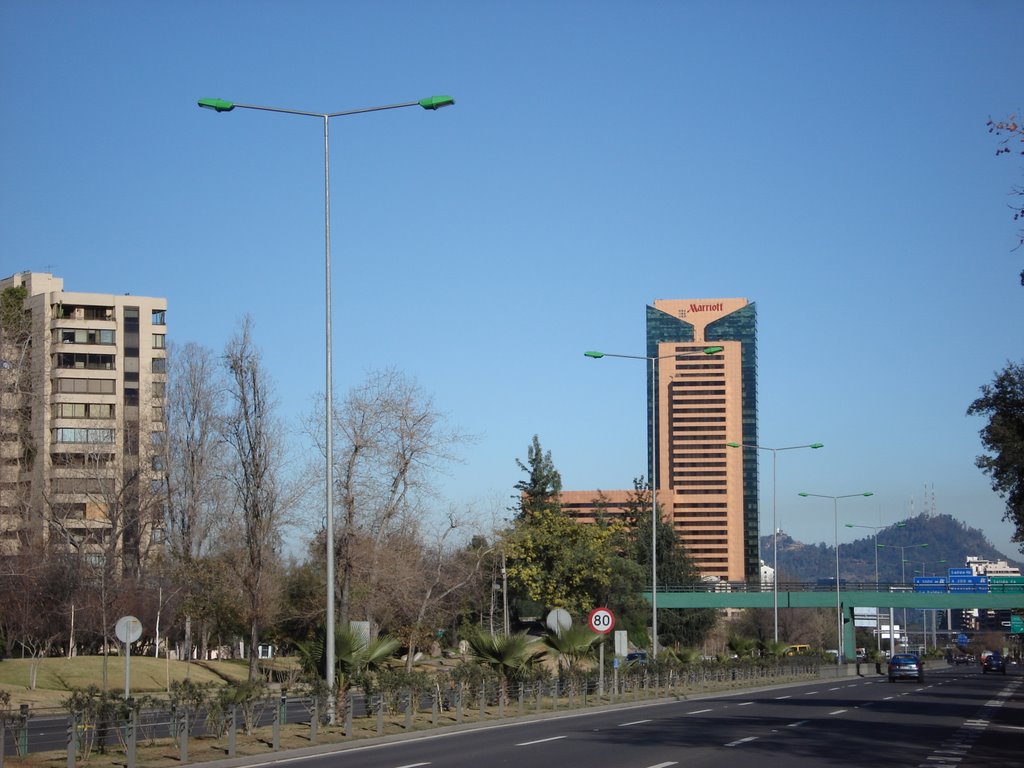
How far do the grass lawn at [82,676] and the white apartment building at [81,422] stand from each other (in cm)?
934

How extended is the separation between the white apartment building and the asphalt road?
1222 inches

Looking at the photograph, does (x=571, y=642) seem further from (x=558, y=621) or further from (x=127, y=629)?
(x=127, y=629)

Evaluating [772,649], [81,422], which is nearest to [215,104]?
[772,649]

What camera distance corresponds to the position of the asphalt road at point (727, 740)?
21375mm

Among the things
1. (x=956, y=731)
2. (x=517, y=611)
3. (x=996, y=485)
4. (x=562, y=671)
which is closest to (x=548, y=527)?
(x=517, y=611)

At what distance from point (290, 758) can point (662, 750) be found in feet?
22.7

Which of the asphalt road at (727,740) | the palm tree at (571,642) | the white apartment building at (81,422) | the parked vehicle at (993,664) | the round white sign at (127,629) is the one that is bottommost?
the parked vehicle at (993,664)

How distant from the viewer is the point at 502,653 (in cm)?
3538

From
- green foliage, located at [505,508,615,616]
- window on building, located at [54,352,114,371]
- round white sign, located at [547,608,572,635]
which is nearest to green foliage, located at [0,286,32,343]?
window on building, located at [54,352,114,371]

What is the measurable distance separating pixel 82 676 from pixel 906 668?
1557 inches

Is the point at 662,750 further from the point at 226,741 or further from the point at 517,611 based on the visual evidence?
the point at 517,611

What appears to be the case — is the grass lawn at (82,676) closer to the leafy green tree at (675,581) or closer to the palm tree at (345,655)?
the palm tree at (345,655)

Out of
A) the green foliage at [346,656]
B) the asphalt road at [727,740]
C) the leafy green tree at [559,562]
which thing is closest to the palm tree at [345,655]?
the green foliage at [346,656]

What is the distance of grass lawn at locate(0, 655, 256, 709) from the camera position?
46750mm
